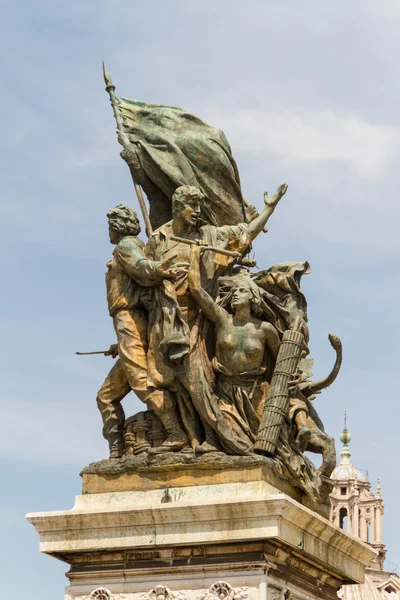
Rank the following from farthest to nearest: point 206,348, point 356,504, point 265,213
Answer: point 356,504
point 265,213
point 206,348

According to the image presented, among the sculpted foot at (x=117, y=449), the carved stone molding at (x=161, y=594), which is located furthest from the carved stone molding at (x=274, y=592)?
the sculpted foot at (x=117, y=449)

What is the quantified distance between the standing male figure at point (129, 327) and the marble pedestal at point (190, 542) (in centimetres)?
90

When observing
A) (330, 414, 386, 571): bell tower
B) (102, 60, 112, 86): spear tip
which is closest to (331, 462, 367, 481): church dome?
(330, 414, 386, 571): bell tower

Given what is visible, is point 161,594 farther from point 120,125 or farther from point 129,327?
point 120,125

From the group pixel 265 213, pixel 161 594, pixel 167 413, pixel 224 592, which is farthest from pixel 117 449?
pixel 265 213

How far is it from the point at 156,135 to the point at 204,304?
2633 mm

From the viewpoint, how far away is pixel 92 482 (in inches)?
727

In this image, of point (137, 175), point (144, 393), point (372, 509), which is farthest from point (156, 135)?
point (372, 509)

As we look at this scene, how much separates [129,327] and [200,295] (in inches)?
35.3

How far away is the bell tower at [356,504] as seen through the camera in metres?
115

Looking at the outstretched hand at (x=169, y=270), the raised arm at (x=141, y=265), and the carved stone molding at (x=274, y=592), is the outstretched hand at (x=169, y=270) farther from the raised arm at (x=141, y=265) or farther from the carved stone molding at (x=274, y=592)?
the carved stone molding at (x=274, y=592)

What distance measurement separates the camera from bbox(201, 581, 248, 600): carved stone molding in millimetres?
17359

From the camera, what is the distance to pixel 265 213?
20047 millimetres

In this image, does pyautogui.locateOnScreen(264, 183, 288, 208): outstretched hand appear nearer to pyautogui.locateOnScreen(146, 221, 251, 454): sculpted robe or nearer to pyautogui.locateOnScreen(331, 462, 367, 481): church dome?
pyautogui.locateOnScreen(146, 221, 251, 454): sculpted robe
